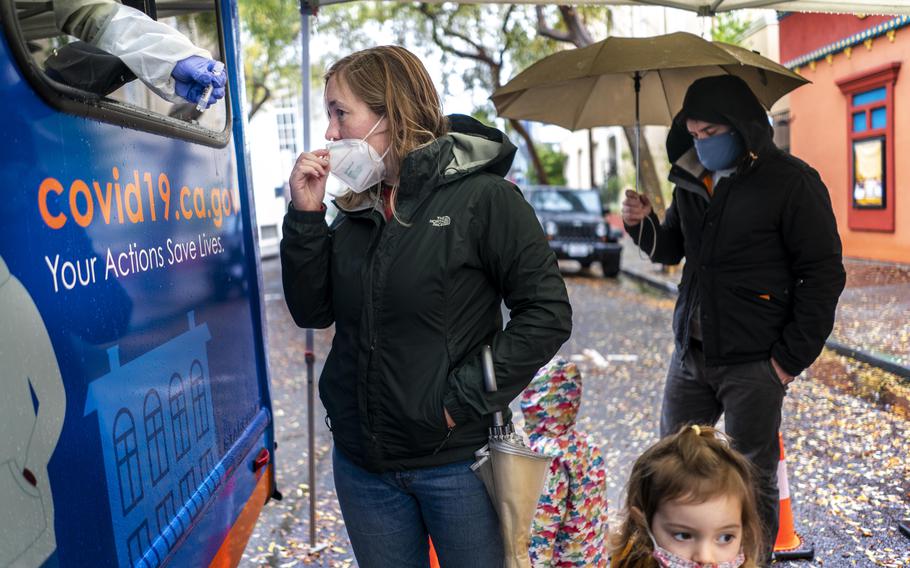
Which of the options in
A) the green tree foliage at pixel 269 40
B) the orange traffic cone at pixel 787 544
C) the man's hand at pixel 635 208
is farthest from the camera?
the green tree foliage at pixel 269 40

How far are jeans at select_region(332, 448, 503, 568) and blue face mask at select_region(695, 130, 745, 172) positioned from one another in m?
1.84

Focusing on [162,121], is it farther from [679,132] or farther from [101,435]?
[679,132]

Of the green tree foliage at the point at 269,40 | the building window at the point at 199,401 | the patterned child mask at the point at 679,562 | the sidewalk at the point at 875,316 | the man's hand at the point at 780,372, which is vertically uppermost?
the green tree foliage at the point at 269,40

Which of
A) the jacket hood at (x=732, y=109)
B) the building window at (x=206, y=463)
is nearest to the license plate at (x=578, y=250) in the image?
the jacket hood at (x=732, y=109)

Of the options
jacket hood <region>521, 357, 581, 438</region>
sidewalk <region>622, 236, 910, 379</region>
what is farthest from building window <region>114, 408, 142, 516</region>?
sidewalk <region>622, 236, 910, 379</region>

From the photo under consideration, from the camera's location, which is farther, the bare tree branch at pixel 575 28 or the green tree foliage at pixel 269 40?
the green tree foliage at pixel 269 40

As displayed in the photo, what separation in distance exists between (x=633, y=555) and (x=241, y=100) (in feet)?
6.90

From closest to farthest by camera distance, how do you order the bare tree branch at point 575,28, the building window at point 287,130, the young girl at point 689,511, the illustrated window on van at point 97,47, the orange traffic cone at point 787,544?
the illustrated window on van at point 97,47 < the young girl at point 689,511 < the orange traffic cone at point 787,544 < the bare tree branch at point 575,28 < the building window at point 287,130

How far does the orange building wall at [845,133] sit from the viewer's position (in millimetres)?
14344

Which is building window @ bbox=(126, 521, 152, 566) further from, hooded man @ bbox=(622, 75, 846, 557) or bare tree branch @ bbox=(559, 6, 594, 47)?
bare tree branch @ bbox=(559, 6, 594, 47)

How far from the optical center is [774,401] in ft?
11.4

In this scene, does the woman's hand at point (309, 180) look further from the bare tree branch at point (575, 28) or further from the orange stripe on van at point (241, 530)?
the bare tree branch at point (575, 28)

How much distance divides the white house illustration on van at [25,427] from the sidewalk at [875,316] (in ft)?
10.3

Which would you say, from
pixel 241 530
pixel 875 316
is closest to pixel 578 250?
pixel 875 316
